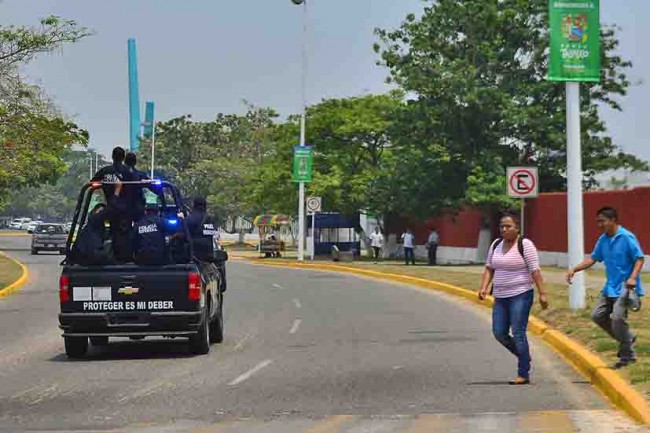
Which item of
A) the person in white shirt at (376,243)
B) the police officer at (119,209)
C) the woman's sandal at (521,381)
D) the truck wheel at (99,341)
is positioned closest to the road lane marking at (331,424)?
the woman's sandal at (521,381)

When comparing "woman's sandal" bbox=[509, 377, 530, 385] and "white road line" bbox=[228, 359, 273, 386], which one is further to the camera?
"white road line" bbox=[228, 359, 273, 386]

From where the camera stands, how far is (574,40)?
20.1 meters

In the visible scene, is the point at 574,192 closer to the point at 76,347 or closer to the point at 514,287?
the point at 514,287

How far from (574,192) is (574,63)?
2197 mm

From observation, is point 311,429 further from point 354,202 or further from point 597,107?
point 354,202

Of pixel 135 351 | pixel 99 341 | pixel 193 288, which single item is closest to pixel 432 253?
pixel 99 341

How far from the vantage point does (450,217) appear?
52.3 metres

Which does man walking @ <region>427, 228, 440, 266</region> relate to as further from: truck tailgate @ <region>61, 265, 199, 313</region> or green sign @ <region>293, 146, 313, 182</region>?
truck tailgate @ <region>61, 265, 199, 313</region>

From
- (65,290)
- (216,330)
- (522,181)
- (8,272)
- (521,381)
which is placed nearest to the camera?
(521,381)

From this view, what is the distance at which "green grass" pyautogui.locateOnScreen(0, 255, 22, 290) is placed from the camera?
34.6 m

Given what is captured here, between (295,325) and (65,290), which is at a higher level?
(65,290)

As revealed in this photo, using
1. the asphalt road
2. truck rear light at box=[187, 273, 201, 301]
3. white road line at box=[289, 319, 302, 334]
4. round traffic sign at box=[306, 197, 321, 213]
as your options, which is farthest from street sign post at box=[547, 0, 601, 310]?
round traffic sign at box=[306, 197, 321, 213]

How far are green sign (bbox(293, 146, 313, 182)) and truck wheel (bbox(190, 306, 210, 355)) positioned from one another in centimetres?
3426

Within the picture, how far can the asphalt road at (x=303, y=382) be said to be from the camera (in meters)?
10.3
